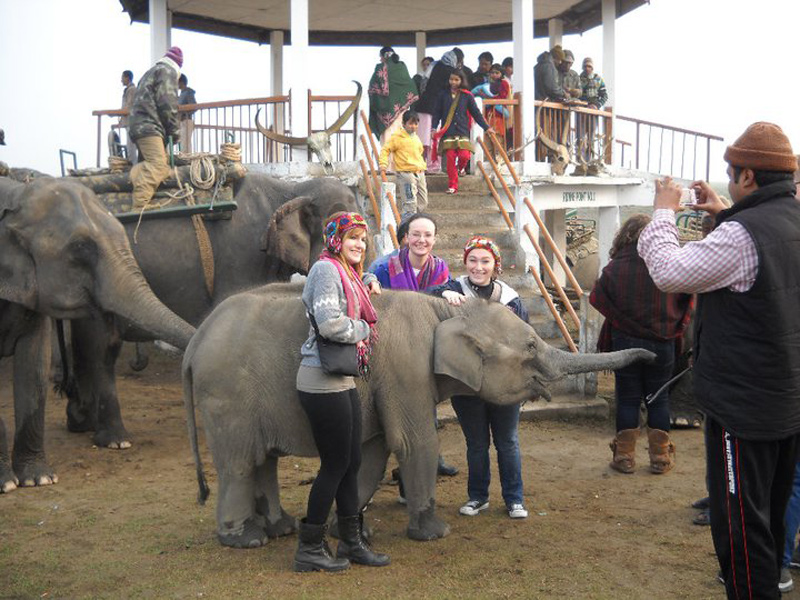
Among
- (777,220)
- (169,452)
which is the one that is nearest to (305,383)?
(777,220)

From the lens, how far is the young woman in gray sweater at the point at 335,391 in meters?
4.93

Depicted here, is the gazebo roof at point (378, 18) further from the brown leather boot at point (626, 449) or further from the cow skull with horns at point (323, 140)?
the brown leather boot at point (626, 449)

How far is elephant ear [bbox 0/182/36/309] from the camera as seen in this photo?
726 cm

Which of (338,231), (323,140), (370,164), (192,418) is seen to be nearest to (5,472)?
(192,418)

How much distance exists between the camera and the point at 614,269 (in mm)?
7359

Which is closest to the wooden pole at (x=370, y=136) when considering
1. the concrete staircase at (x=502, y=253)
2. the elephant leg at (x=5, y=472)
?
the concrete staircase at (x=502, y=253)

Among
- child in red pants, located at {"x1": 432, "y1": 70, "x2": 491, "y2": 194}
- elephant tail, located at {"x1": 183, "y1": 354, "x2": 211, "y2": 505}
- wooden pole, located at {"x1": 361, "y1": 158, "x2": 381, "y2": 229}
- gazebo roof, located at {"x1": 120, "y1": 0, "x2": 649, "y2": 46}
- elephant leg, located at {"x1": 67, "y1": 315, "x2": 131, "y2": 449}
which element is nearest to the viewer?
elephant tail, located at {"x1": 183, "y1": 354, "x2": 211, "y2": 505}

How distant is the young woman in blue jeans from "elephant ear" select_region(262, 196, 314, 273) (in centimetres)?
309

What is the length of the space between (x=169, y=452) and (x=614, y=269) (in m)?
4.12

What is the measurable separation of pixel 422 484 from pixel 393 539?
1.50ft

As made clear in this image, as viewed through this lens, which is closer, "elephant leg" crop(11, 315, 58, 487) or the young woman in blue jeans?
the young woman in blue jeans

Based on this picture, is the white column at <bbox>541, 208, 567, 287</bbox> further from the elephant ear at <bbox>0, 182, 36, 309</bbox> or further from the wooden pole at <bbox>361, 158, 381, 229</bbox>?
the elephant ear at <bbox>0, 182, 36, 309</bbox>

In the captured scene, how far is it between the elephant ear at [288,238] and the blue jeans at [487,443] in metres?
3.08

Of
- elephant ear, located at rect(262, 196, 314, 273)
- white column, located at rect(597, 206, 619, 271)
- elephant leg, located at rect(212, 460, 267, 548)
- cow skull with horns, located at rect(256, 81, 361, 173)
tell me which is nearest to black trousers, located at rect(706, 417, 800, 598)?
elephant leg, located at rect(212, 460, 267, 548)
